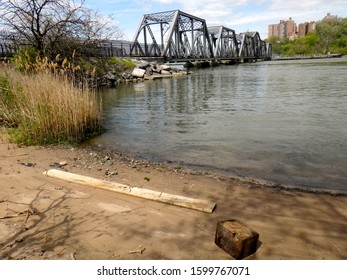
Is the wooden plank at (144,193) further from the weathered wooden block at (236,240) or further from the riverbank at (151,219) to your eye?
the weathered wooden block at (236,240)

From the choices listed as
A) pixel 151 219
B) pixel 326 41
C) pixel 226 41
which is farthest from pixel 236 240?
pixel 326 41

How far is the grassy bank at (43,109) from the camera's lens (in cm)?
650

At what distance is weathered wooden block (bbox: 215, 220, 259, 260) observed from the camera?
252 centimetres

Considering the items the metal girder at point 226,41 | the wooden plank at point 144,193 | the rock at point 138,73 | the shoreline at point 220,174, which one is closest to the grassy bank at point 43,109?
the shoreline at point 220,174

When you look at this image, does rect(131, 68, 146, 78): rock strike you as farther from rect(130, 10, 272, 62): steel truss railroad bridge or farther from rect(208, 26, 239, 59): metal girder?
rect(208, 26, 239, 59): metal girder

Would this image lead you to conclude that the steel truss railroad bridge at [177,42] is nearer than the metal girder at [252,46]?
Yes

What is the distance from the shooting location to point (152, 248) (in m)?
2.67

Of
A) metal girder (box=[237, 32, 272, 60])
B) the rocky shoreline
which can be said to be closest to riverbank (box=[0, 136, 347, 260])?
the rocky shoreline

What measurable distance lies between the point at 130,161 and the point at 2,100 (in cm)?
433

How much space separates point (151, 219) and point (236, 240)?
1.08m

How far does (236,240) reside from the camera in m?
2.51

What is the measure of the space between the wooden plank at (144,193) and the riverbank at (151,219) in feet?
0.27

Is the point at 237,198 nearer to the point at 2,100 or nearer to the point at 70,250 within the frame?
the point at 70,250

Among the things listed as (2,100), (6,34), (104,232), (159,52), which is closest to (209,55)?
(159,52)
